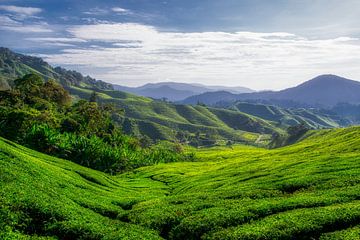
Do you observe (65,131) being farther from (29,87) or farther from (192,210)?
(192,210)

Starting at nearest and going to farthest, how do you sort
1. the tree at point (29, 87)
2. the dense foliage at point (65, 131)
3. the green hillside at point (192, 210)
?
the green hillside at point (192, 210) < the dense foliage at point (65, 131) < the tree at point (29, 87)

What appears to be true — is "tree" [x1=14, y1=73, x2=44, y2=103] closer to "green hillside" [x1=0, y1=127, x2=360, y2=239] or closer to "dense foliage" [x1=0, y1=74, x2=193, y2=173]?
"dense foliage" [x1=0, y1=74, x2=193, y2=173]

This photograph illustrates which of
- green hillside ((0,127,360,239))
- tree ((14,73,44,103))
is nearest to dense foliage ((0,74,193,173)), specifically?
tree ((14,73,44,103))

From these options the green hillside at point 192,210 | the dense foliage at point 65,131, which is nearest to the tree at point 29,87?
the dense foliage at point 65,131

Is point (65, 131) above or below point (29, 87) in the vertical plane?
below

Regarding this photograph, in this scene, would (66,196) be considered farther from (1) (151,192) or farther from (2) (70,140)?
(2) (70,140)

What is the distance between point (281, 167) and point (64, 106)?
146 meters

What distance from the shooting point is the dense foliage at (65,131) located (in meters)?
120

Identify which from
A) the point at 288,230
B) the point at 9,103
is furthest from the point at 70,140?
the point at 288,230

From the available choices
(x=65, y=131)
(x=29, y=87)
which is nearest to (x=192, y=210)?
(x=65, y=131)

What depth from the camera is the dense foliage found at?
120m

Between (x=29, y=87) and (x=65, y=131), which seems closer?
(x=65, y=131)

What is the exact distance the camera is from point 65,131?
148 m

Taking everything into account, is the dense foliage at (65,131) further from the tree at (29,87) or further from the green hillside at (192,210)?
the green hillside at (192,210)
